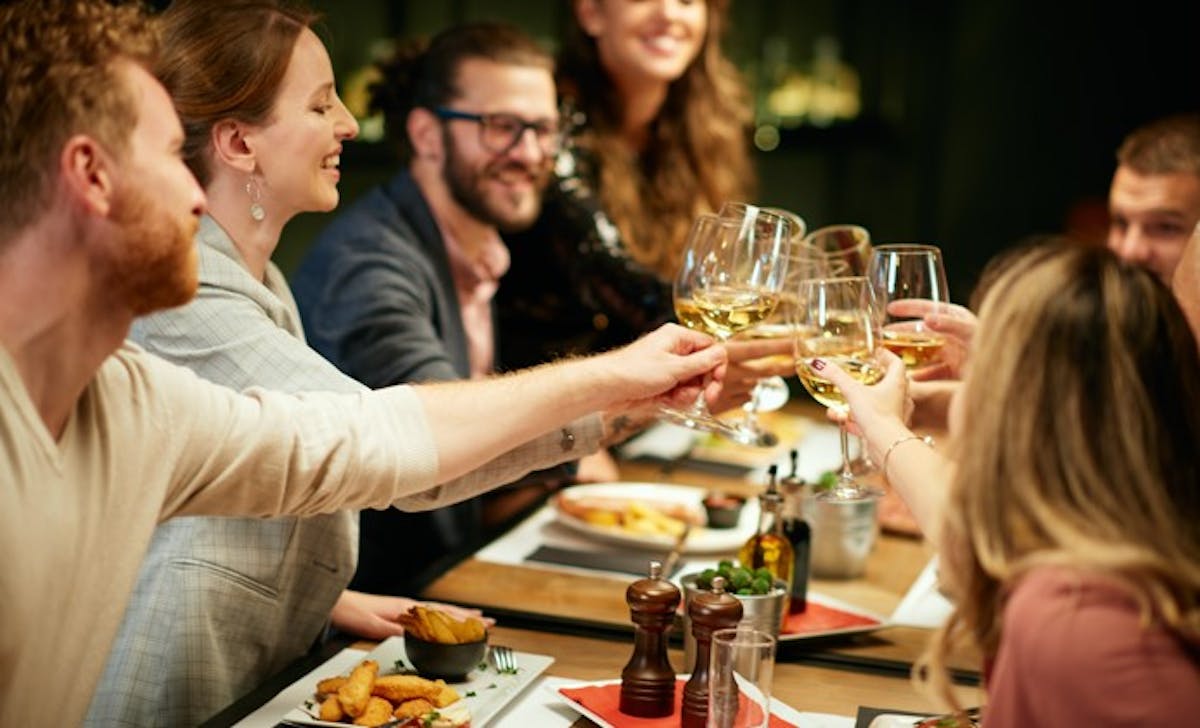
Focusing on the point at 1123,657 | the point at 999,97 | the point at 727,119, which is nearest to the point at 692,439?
the point at 727,119

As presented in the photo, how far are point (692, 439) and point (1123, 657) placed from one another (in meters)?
2.61

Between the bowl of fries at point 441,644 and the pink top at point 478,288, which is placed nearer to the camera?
the bowl of fries at point 441,644

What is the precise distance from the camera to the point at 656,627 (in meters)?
1.89

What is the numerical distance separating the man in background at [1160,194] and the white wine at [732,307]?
1519 mm

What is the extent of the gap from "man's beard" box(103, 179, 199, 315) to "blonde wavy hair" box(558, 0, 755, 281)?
2.24 metres

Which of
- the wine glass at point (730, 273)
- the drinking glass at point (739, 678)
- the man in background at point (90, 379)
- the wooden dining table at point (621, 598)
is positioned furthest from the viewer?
the wooden dining table at point (621, 598)

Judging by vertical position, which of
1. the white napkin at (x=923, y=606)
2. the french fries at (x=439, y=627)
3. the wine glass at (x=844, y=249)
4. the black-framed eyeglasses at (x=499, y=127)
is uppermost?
the black-framed eyeglasses at (x=499, y=127)

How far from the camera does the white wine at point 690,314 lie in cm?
220

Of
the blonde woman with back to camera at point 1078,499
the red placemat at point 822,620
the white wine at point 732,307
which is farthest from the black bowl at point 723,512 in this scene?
the blonde woman with back to camera at point 1078,499

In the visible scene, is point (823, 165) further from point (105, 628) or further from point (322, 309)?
point (105, 628)

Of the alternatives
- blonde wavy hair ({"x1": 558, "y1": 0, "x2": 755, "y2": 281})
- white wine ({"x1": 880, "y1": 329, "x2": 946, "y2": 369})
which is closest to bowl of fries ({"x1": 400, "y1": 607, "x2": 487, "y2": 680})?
white wine ({"x1": 880, "y1": 329, "x2": 946, "y2": 369})

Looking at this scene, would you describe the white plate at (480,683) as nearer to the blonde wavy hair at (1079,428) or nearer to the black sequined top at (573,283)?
the blonde wavy hair at (1079,428)

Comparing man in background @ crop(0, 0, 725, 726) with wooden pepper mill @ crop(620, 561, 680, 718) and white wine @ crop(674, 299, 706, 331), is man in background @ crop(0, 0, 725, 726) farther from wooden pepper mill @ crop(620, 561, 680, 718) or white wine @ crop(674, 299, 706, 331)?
white wine @ crop(674, 299, 706, 331)

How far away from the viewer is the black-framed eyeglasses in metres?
3.34
